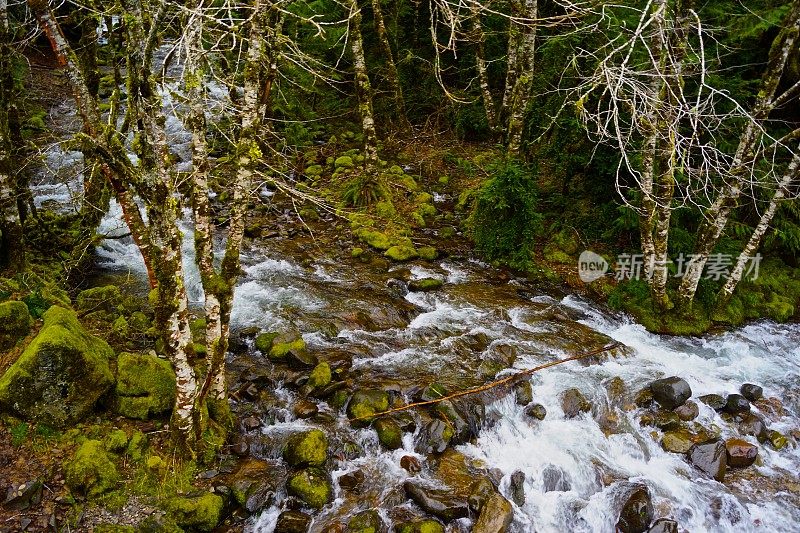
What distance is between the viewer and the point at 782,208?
10.7m

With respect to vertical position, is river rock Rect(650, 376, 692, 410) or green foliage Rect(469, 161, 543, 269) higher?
green foliage Rect(469, 161, 543, 269)

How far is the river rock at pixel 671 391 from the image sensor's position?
8.23 meters

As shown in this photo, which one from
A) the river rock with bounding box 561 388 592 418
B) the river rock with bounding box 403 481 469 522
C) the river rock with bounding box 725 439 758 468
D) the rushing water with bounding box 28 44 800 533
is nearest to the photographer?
the river rock with bounding box 403 481 469 522

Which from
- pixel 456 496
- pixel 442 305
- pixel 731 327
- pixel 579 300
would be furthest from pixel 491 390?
pixel 731 327

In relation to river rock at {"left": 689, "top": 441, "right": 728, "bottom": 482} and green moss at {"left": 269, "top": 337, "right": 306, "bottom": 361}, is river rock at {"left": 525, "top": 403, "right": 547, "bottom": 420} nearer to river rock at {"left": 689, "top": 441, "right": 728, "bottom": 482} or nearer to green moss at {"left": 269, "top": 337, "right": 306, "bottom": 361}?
river rock at {"left": 689, "top": 441, "right": 728, "bottom": 482}

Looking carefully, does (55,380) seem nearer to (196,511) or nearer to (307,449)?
(196,511)

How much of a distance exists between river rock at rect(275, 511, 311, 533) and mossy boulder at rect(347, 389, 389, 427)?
63.7 inches

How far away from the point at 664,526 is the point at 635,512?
Answer: 0.37 meters

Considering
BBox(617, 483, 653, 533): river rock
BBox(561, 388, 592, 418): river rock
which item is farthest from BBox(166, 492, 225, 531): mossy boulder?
BBox(561, 388, 592, 418): river rock

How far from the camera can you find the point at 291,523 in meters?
5.95

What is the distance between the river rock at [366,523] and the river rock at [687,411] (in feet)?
17.3

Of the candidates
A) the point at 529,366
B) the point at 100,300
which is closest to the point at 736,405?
the point at 529,366

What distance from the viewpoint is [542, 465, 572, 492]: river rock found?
694 centimetres

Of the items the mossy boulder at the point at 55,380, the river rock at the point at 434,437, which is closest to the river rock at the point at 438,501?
the river rock at the point at 434,437
